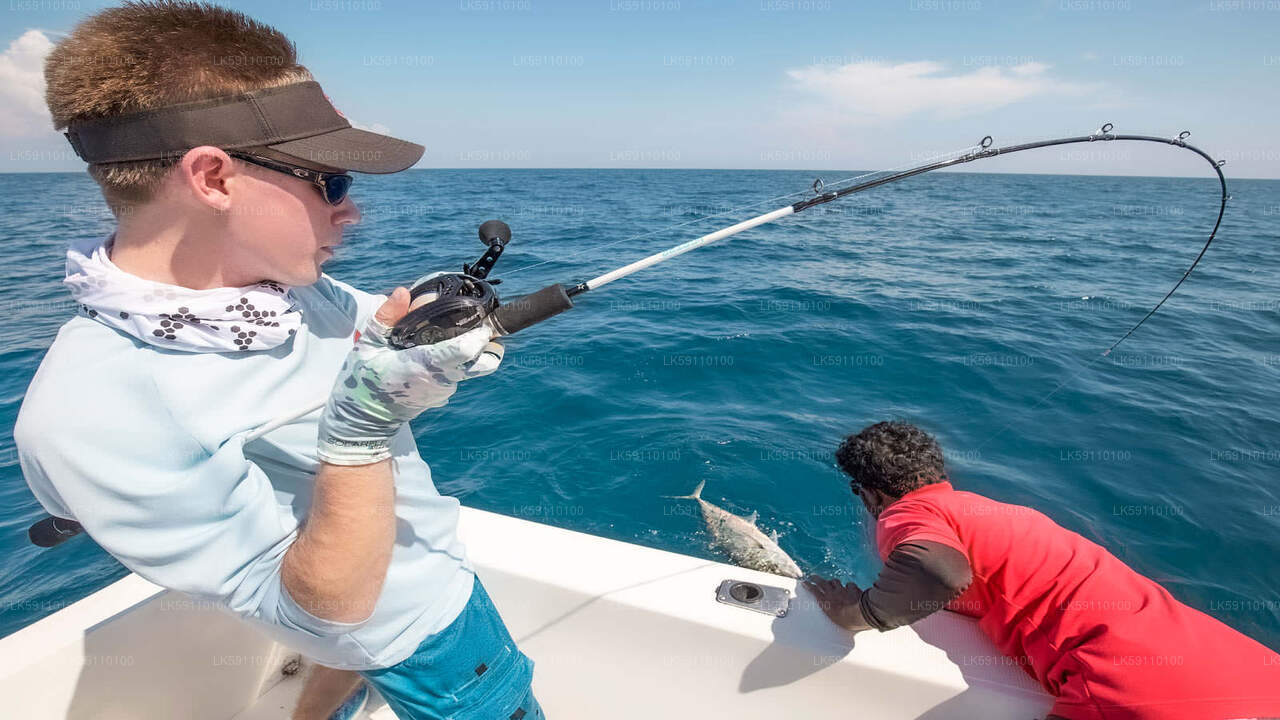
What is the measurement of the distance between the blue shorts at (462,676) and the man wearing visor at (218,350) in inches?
11.8

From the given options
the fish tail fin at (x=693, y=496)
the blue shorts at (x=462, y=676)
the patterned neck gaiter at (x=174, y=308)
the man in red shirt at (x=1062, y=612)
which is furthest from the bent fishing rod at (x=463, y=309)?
the fish tail fin at (x=693, y=496)

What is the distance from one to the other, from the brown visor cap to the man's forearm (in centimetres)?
57

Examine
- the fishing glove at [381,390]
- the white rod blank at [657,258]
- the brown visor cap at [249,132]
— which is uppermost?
the brown visor cap at [249,132]

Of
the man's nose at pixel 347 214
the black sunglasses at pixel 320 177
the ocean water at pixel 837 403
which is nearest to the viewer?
the black sunglasses at pixel 320 177

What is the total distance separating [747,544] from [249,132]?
3983 millimetres

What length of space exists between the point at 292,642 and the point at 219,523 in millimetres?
506

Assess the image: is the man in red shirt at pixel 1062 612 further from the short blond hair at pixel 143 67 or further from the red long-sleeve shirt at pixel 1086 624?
the short blond hair at pixel 143 67

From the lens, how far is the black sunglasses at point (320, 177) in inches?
39.6

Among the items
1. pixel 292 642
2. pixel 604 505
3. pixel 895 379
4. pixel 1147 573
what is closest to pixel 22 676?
pixel 292 642

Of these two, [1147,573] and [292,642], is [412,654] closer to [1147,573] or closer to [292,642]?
[292,642]

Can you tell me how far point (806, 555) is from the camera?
4.45 metres

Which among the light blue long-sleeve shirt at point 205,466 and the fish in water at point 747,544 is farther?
the fish in water at point 747,544

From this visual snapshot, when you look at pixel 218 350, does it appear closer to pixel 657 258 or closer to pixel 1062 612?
pixel 657 258

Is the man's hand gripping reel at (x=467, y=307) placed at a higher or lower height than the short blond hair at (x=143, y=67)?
lower
